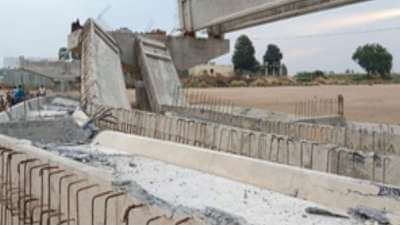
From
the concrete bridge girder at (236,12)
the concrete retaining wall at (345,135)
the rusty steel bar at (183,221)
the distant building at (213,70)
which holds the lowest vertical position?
the concrete retaining wall at (345,135)

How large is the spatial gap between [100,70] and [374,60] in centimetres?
6879

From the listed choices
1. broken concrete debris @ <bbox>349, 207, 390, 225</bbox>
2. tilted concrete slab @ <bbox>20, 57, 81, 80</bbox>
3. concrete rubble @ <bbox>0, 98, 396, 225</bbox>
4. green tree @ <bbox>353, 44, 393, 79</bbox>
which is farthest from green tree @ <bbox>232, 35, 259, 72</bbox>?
broken concrete debris @ <bbox>349, 207, 390, 225</bbox>

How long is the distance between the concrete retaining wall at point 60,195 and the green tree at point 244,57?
253ft

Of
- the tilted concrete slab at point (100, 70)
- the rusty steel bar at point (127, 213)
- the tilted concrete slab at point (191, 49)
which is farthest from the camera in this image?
the tilted concrete slab at point (191, 49)

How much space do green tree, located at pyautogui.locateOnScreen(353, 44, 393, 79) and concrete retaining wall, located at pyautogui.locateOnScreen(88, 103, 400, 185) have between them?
70.8 m

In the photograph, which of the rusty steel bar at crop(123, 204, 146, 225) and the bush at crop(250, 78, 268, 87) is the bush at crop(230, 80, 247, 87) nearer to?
the bush at crop(250, 78, 268, 87)

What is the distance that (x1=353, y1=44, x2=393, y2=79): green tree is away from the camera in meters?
76.6

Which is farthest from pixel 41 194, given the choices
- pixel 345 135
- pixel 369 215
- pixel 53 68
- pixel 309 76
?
pixel 309 76

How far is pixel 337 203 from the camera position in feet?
15.3

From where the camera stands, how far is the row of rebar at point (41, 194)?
13.3 ft

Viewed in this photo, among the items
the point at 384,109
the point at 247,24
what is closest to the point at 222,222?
the point at 247,24

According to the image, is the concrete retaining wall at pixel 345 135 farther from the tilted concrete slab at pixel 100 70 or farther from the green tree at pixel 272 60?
the green tree at pixel 272 60

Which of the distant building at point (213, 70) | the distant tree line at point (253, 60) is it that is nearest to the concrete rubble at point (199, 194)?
the distant building at point (213, 70)

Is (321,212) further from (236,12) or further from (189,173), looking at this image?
(236,12)
